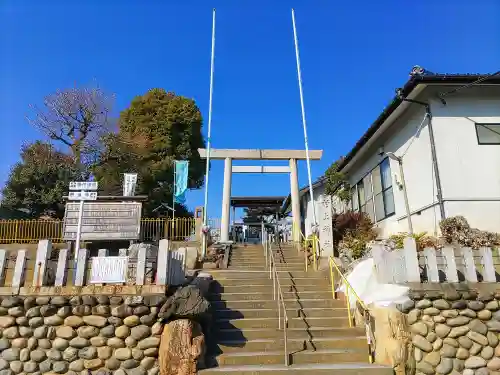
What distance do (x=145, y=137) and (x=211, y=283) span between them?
1687 cm

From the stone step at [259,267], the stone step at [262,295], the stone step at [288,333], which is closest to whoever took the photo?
the stone step at [288,333]

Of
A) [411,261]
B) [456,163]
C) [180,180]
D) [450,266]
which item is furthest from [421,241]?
[180,180]

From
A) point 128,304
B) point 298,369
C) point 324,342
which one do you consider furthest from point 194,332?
point 324,342

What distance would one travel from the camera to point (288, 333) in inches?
316

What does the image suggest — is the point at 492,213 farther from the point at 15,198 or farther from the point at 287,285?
the point at 15,198

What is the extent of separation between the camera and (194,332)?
22.7 ft

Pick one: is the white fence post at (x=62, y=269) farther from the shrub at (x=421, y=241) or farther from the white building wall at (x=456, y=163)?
the white building wall at (x=456, y=163)

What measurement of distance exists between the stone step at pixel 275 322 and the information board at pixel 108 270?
234 cm

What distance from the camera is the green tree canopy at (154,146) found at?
2227 cm

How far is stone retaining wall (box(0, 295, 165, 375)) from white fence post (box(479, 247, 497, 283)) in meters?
6.17

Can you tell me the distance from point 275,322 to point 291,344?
86 cm

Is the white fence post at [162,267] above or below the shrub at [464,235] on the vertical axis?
below

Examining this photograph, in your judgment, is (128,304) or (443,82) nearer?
(128,304)

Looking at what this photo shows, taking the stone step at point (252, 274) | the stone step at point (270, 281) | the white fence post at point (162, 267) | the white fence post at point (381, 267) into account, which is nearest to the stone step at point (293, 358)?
the white fence post at point (381, 267)
